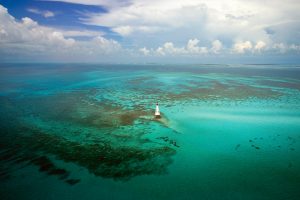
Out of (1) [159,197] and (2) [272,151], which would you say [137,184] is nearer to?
(1) [159,197]

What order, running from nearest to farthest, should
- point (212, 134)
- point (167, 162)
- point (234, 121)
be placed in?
point (167, 162) → point (212, 134) → point (234, 121)

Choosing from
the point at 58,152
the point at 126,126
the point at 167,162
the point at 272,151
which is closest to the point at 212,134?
the point at 272,151

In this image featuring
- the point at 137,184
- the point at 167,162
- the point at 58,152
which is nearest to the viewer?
the point at 137,184

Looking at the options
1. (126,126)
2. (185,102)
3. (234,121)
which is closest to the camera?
(126,126)

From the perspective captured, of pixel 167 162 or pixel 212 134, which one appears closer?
pixel 167 162


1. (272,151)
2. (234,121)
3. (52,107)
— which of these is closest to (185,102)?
(234,121)

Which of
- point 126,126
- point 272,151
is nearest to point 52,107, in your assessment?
point 126,126

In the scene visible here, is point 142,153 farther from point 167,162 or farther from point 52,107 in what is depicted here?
point 52,107

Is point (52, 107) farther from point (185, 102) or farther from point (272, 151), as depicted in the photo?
point (272, 151)

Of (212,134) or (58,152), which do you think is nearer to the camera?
(58,152)

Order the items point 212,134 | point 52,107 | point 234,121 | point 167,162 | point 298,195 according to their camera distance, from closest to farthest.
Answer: point 298,195
point 167,162
point 212,134
point 234,121
point 52,107
